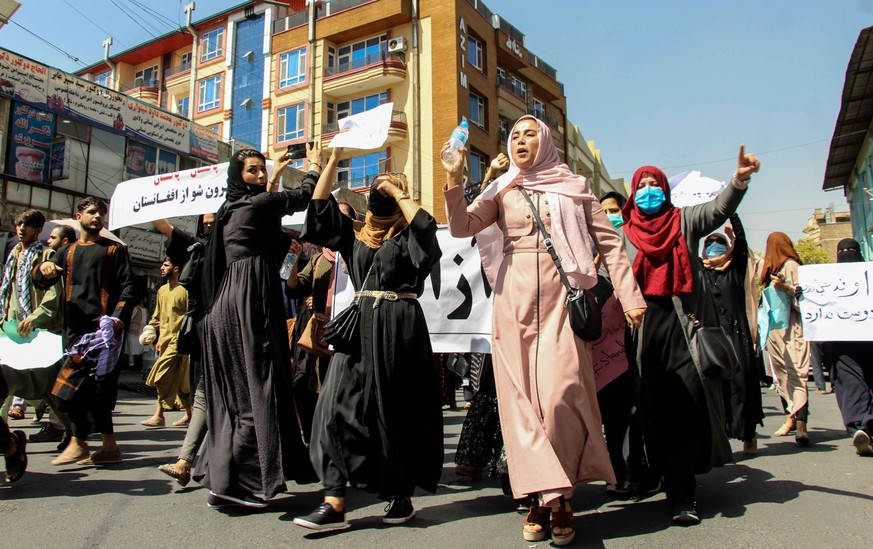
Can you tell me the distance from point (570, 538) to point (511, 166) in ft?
6.40

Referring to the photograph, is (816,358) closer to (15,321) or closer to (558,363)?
(558,363)

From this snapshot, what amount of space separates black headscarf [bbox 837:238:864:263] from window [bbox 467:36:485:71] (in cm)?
2609

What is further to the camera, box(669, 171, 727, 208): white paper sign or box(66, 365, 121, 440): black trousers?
box(669, 171, 727, 208): white paper sign

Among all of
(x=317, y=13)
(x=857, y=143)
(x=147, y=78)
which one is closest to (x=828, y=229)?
(x=857, y=143)

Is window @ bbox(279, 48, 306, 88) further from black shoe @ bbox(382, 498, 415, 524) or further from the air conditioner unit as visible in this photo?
black shoe @ bbox(382, 498, 415, 524)

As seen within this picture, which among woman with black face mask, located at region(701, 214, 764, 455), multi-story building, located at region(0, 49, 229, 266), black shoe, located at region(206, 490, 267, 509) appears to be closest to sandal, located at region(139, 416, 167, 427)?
black shoe, located at region(206, 490, 267, 509)

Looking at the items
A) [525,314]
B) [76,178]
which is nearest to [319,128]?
[76,178]

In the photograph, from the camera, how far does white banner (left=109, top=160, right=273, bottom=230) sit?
243 inches

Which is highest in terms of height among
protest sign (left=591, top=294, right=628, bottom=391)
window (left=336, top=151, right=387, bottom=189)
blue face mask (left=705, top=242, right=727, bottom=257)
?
window (left=336, top=151, right=387, bottom=189)

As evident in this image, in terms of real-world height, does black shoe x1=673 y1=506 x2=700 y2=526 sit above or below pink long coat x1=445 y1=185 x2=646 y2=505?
below

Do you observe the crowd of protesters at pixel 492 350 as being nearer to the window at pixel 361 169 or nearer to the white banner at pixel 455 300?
the white banner at pixel 455 300

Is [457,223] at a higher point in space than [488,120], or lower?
lower

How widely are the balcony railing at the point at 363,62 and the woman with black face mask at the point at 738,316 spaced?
85.5 feet

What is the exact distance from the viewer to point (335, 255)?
5.09 meters
